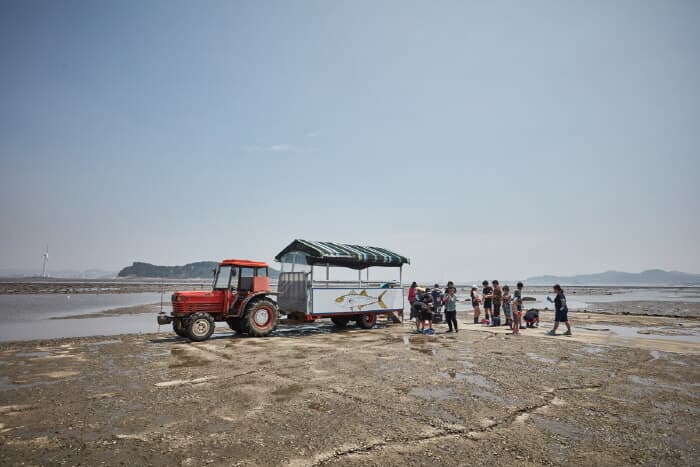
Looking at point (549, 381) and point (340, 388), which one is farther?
point (549, 381)

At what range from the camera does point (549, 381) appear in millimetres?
7297

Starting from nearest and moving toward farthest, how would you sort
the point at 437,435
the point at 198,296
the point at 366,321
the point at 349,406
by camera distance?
Answer: the point at 437,435
the point at 349,406
the point at 198,296
the point at 366,321

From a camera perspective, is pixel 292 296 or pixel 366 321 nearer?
pixel 292 296

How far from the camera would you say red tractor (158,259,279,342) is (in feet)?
39.9

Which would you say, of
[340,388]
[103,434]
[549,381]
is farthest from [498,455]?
[103,434]

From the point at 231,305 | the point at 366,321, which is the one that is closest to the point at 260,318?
the point at 231,305

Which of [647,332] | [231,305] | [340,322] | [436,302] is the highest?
[231,305]

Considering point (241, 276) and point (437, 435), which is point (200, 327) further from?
point (437, 435)

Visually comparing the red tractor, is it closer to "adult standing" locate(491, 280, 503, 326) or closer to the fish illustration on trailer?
the fish illustration on trailer

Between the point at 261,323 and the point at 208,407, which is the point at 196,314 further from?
the point at 208,407

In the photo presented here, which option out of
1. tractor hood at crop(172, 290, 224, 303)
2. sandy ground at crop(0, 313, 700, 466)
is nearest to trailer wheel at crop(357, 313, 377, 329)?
sandy ground at crop(0, 313, 700, 466)

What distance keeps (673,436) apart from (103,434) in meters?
7.72

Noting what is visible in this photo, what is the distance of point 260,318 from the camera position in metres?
13.2

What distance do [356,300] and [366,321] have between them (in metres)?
1.31
